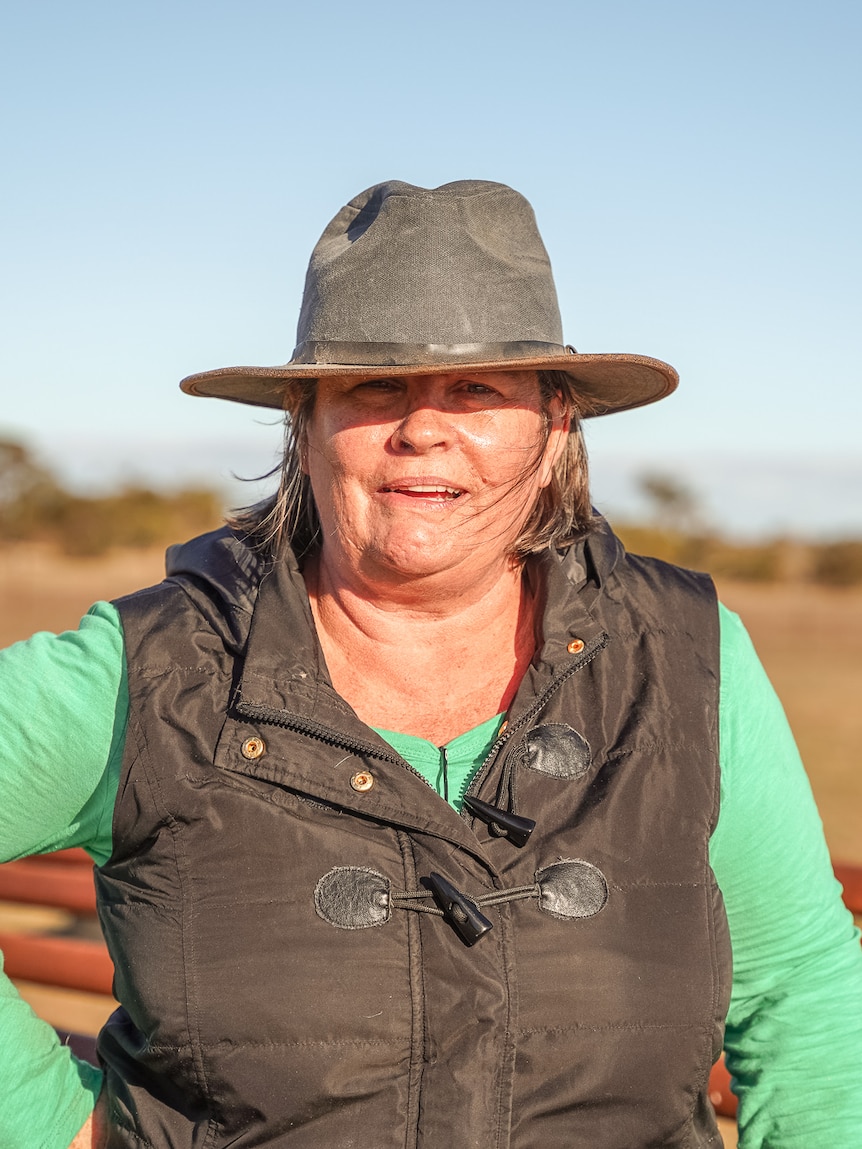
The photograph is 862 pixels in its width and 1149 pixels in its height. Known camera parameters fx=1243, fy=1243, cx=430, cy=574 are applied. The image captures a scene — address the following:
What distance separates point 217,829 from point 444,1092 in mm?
526

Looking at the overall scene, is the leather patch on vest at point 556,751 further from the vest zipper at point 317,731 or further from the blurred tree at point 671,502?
the blurred tree at point 671,502

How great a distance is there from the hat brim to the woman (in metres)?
0.01

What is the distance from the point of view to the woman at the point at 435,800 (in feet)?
6.24

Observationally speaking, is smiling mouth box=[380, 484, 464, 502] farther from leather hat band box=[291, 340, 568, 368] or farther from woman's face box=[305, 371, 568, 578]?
leather hat band box=[291, 340, 568, 368]

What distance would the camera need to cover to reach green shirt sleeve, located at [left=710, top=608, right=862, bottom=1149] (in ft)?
7.04

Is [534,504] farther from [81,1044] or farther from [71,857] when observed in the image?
[71,857]

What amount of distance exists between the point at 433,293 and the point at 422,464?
0.98 ft

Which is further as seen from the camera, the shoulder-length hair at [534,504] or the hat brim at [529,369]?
the shoulder-length hair at [534,504]

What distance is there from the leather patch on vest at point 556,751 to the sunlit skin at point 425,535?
200mm

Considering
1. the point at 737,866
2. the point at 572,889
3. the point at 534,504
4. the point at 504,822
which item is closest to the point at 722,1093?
the point at 737,866

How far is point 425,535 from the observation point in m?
2.21

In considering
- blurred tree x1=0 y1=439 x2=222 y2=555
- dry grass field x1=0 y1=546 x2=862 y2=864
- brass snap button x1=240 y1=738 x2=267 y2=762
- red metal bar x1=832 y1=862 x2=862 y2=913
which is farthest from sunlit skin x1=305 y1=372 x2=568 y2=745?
blurred tree x1=0 y1=439 x2=222 y2=555

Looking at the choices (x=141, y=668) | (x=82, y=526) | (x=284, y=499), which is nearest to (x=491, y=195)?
(x=284, y=499)

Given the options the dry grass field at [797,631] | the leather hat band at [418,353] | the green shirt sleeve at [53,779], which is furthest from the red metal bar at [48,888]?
the dry grass field at [797,631]
